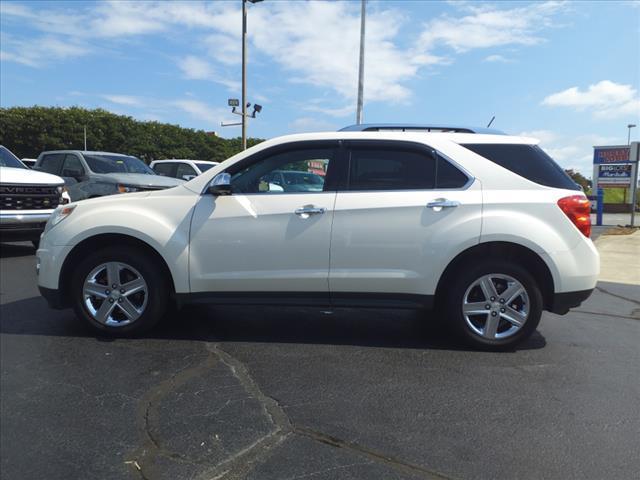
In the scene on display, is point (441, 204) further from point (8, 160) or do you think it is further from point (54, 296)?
point (8, 160)

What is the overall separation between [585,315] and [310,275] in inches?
135

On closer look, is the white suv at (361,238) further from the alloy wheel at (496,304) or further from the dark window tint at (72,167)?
the dark window tint at (72,167)

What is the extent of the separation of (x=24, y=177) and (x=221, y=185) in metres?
6.08

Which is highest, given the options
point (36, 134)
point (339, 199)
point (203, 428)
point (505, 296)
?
point (36, 134)

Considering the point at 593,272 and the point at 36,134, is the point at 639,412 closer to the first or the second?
the point at 593,272

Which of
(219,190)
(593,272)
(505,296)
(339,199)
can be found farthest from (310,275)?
(593,272)

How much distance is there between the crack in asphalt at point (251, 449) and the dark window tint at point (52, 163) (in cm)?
939

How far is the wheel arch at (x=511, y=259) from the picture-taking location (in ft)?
13.8

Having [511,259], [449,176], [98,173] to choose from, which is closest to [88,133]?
[98,173]

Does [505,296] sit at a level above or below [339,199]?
below

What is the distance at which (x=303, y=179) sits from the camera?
14.6 feet

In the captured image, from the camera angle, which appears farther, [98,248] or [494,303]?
[98,248]

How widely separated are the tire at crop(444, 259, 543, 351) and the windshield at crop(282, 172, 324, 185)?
54.3 inches

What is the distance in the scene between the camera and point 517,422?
3078mm
